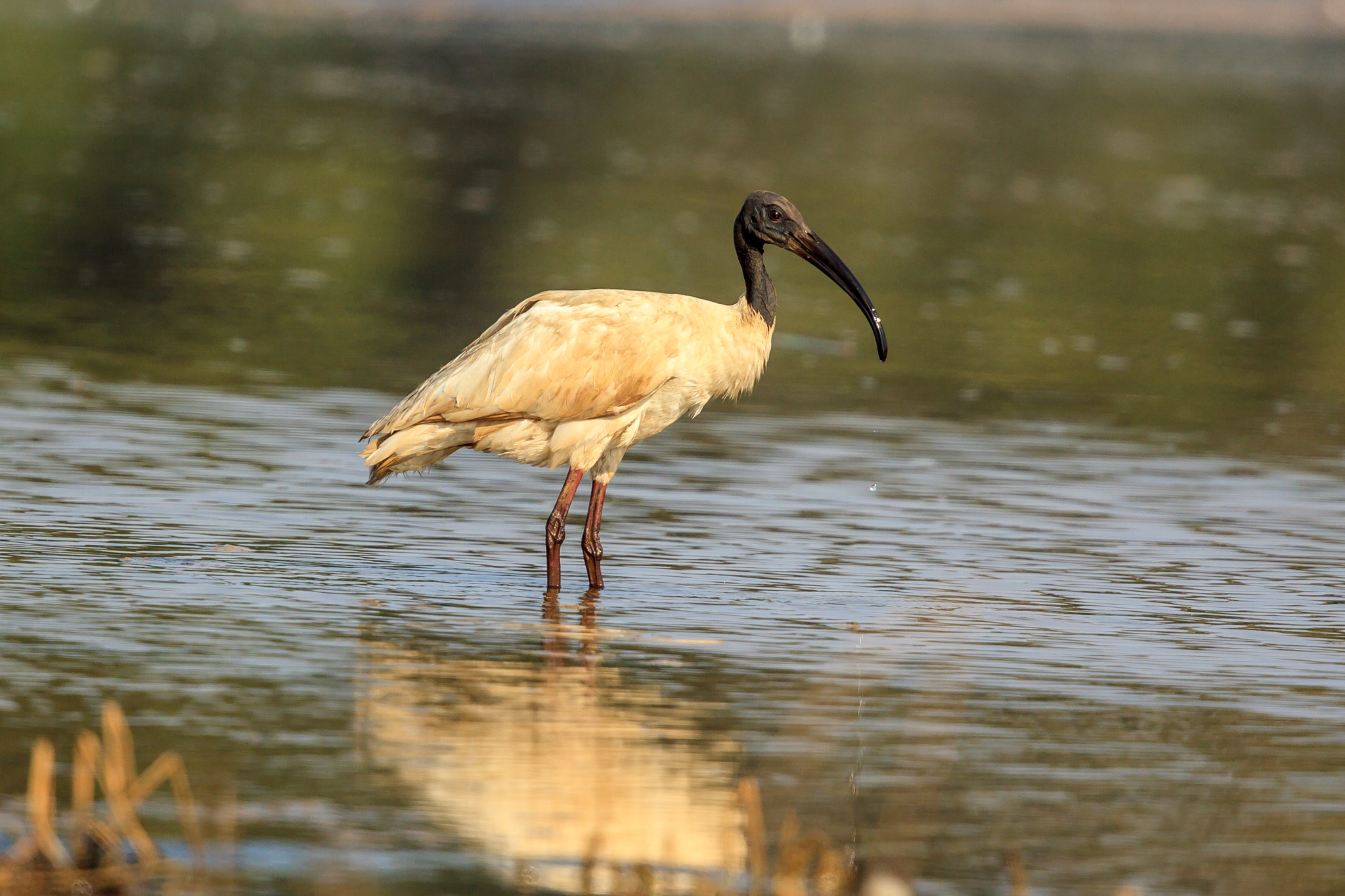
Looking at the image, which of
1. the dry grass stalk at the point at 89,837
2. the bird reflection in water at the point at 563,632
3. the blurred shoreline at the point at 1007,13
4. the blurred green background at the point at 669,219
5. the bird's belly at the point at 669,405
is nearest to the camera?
the dry grass stalk at the point at 89,837

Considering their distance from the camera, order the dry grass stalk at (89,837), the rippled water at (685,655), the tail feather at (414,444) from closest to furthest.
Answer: the dry grass stalk at (89,837) < the rippled water at (685,655) < the tail feather at (414,444)

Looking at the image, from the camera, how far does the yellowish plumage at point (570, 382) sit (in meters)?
10.5

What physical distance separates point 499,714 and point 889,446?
7.13 m

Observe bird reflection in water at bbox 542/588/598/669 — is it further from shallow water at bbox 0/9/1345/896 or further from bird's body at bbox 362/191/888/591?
bird's body at bbox 362/191/888/591

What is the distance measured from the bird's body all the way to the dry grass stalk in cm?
429

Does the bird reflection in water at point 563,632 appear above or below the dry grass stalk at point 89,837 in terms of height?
above

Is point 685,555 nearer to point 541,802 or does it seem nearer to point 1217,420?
point 541,802

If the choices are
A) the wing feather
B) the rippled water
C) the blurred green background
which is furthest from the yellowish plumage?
the blurred green background

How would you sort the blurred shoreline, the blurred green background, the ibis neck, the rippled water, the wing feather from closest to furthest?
1. the rippled water
2. the wing feather
3. the ibis neck
4. the blurred green background
5. the blurred shoreline

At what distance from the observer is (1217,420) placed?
54.6ft

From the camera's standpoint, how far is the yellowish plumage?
10.5 m

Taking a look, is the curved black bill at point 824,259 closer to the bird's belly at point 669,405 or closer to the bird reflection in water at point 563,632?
the bird's belly at point 669,405

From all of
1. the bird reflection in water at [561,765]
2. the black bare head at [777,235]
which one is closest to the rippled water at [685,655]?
the bird reflection in water at [561,765]

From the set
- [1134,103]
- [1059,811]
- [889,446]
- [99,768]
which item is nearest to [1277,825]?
[1059,811]
